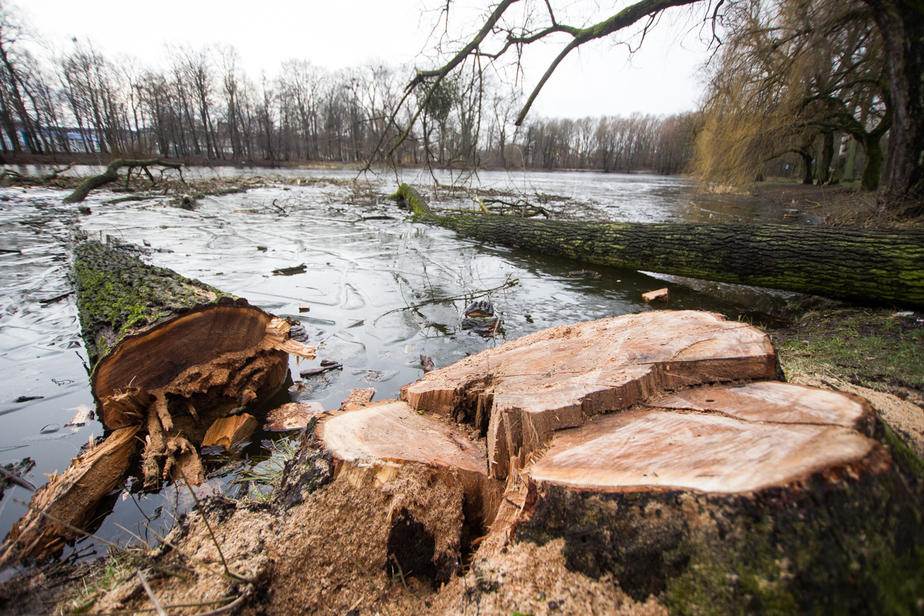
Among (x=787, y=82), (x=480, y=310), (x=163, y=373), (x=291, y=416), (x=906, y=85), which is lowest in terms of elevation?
(x=291, y=416)

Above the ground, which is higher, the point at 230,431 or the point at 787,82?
the point at 787,82

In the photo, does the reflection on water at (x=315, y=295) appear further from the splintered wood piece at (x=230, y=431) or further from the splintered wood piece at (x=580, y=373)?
the splintered wood piece at (x=580, y=373)

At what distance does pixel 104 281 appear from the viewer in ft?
10.5

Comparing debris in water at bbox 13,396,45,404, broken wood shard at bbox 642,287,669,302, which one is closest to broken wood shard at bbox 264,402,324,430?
debris in water at bbox 13,396,45,404

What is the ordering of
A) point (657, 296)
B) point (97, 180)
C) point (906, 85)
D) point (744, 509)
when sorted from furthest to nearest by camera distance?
1. point (97, 180)
2. point (906, 85)
3. point (657, 296)
4. point (744, 509)

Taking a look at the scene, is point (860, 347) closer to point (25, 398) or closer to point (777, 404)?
point (777, 404)

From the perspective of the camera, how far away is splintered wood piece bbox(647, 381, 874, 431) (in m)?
0.91

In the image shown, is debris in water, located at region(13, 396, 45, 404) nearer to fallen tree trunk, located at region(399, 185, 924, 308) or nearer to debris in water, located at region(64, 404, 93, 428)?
debris in water, located at region(64, 404, 93, 428)

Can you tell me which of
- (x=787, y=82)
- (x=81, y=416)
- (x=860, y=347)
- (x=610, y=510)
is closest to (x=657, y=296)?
(x=860, y=347)

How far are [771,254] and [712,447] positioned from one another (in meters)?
4.79

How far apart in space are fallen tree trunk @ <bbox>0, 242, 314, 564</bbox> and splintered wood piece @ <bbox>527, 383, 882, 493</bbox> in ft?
5.29

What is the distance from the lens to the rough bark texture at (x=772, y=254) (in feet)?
12.8

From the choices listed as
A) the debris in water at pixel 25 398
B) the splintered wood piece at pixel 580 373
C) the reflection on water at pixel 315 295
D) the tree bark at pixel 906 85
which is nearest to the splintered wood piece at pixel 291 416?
the reflection on water at pixel 315 295

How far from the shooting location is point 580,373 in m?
1.53
